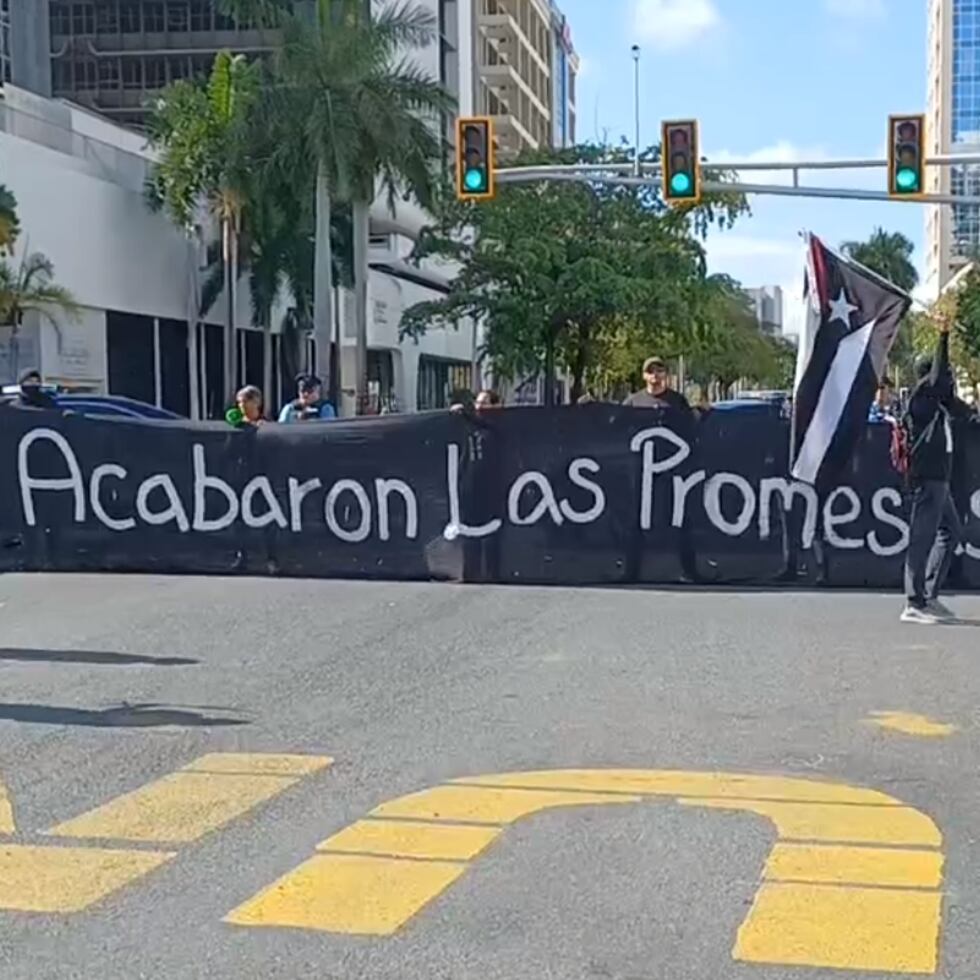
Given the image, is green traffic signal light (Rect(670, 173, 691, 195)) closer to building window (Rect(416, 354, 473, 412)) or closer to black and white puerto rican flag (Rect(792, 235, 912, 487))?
black and white puerto rican flag (Rect(792, 235, 912, 487))

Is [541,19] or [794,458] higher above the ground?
[541,19]

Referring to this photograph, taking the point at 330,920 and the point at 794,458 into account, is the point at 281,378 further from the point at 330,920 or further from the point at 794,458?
the point at 330,920

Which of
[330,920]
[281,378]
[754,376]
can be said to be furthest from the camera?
[754,376]

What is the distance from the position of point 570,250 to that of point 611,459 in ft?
97.1

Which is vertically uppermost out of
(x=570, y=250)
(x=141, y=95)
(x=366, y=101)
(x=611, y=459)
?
(x=141, y=95)

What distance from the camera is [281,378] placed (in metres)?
53.8

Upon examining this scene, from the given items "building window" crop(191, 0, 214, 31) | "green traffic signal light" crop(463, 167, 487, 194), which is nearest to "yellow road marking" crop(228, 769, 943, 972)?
"green traffic signal light" crop(463, 167, 487, 194)

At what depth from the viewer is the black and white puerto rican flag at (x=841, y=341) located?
466 inches

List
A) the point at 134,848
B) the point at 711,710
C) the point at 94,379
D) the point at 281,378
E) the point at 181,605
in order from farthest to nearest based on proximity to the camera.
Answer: the point at 281,378 → the point at 94,379 → the point at 181,605 → the point at 711,710 → the point at 134,848

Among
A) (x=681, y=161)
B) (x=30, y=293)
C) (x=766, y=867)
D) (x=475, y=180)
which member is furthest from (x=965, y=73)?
(x=766, y=867)

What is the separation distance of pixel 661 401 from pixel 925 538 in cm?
315

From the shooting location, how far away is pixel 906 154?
22.5 m

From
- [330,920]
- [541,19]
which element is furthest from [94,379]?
[541,19]

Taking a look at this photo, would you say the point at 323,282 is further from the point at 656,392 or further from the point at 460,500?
the point at 460,500
